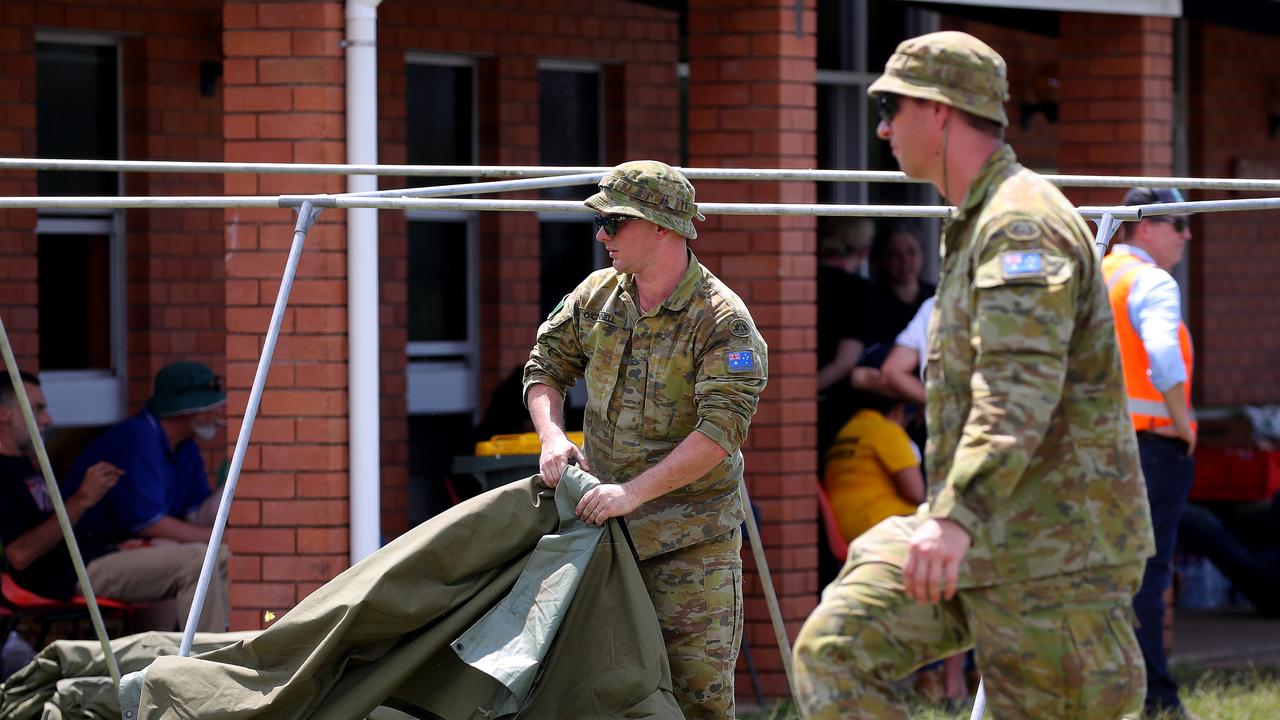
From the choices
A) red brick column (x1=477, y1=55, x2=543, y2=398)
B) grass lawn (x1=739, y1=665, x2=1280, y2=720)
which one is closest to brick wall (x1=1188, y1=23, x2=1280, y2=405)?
grass lawn (x1=739, y1=665, x2=1280, y2=720)

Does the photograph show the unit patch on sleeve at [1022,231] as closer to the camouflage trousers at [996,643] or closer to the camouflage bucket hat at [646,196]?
the camouflage trousers at [996,643]

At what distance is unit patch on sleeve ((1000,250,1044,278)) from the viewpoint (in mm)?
3246

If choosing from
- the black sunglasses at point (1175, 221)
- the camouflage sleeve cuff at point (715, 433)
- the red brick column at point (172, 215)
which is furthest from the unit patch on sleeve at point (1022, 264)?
the red brick column at point (172, 215)

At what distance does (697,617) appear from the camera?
4.55m

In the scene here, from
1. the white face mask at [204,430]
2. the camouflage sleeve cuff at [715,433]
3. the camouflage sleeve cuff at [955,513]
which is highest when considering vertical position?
the camouflage sleeve cuff at [715,433]

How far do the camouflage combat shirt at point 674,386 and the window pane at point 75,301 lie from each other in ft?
12.3

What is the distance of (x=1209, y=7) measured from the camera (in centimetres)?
838

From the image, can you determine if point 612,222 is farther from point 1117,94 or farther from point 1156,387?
point 1117,94

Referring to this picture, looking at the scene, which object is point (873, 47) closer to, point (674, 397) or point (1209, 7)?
point (1209, 7)

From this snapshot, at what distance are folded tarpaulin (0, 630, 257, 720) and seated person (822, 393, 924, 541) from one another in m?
2.71

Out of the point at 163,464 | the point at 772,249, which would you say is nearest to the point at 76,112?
the point at 163,464

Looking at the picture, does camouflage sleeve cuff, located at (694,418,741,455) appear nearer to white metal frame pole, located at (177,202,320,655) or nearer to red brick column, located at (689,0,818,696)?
white metal frame pole, located at (177,202,320,655)

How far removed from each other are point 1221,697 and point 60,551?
4.30 meters

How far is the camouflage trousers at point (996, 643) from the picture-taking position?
11.1ft
